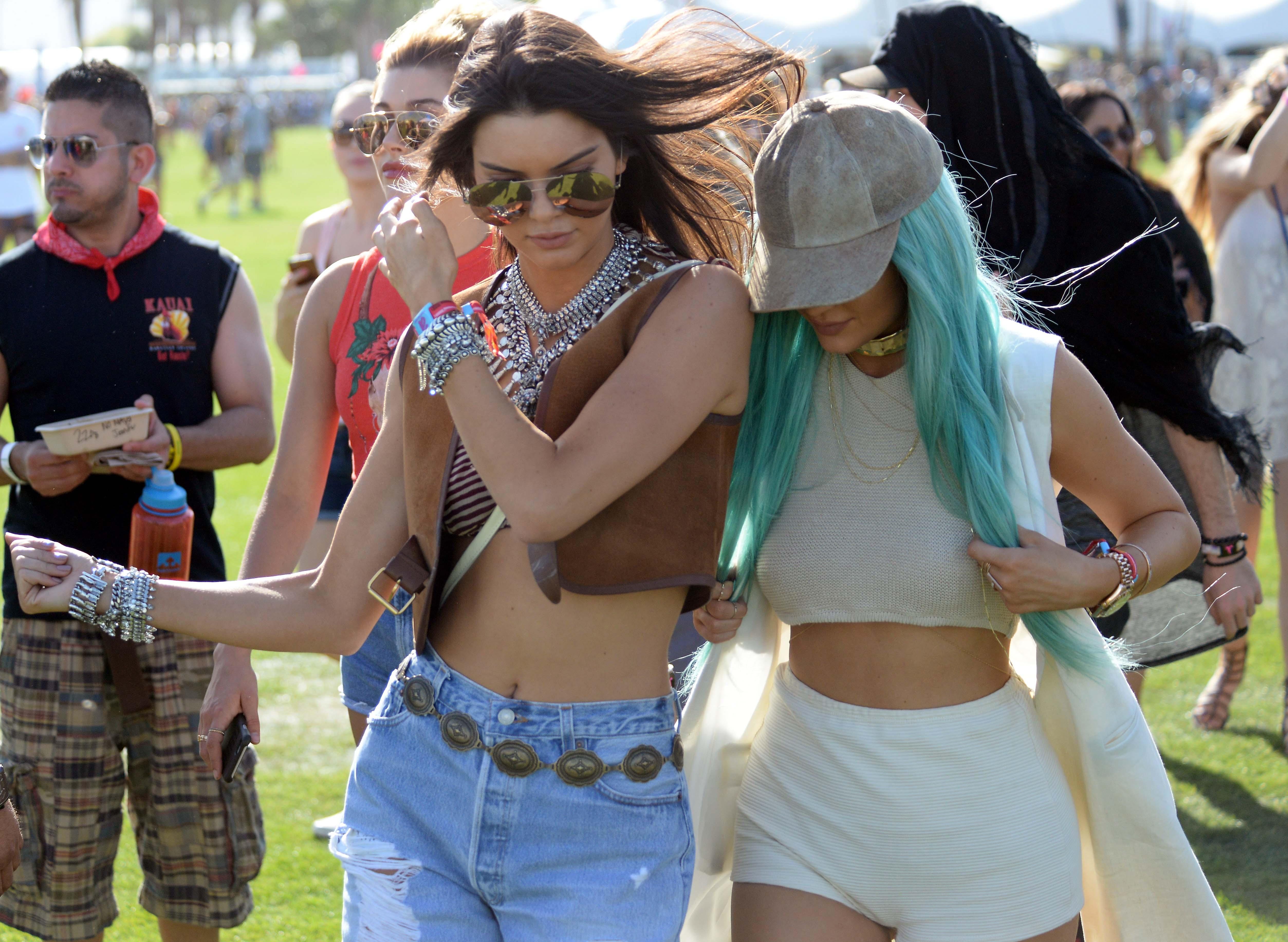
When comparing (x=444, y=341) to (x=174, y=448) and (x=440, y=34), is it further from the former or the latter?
(x=174, y=448)

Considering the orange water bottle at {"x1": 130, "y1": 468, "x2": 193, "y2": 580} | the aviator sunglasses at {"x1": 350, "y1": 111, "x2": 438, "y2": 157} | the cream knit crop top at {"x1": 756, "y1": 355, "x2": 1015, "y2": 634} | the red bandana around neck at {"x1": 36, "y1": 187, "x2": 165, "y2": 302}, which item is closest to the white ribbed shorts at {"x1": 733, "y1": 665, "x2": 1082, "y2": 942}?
the cream knit crop top at {"x1": 756, "y1": 355, "x2": 1015, "y2": 634}

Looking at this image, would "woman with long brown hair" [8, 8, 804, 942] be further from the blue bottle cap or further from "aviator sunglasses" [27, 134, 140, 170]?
"aviator sunglasses" [27, 134, 140, 170]

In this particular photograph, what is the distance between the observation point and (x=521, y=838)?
2088mm

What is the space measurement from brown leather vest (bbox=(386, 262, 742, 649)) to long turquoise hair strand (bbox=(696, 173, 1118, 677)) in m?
0.26

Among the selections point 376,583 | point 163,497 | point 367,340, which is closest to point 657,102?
point 376,583

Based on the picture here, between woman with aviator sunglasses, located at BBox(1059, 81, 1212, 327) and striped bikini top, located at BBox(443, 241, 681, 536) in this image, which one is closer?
striped bikini top, located at BBox(443, 241, 681, 536)

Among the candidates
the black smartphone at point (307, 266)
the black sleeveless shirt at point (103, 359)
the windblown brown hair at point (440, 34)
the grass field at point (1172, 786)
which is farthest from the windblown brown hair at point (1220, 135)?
the black sleeveless shirt at point (103, 359)

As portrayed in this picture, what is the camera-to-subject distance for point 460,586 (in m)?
2.24

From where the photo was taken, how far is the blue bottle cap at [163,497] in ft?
11.7

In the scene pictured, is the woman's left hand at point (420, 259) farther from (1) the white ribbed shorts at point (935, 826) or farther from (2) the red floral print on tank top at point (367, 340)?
(1) the white ribbed shorts at point (935, 826)

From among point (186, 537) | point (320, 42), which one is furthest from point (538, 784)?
point (320, 42)

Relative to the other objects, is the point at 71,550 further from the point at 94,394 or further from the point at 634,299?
the point at 94,394

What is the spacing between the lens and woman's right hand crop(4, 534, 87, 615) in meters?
2.23

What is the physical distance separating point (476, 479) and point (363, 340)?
3.43ft
